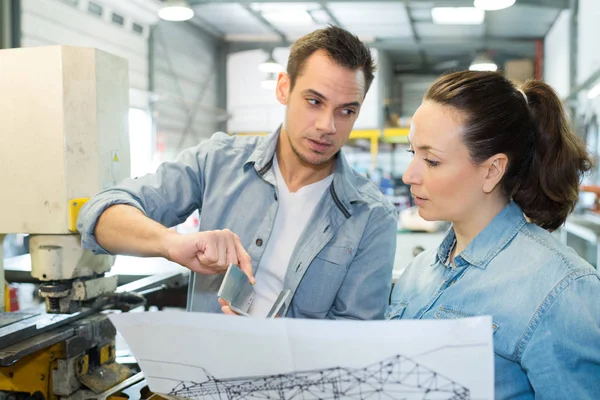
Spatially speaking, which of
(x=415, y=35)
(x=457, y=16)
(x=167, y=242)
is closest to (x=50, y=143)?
(x=167, y=242)

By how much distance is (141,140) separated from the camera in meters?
6.97

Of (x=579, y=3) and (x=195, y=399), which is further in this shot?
(x=579, y=3)

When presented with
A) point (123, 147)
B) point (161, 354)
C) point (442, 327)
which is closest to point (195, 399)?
point (161, 354)

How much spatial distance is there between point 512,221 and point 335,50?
608 millimetres

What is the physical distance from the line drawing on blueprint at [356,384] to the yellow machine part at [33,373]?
2.07 feet

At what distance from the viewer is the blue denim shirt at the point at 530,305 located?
0.89 metres

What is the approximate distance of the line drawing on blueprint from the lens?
0.75m

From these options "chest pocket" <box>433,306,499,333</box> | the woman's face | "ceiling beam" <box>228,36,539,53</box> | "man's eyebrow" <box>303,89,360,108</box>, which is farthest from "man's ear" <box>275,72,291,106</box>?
"ceiling beam" <box>228,36,539,53</box>

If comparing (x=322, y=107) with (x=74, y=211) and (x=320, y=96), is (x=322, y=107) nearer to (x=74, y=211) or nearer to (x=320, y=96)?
(x=320, y=96)

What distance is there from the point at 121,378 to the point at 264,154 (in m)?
0.66

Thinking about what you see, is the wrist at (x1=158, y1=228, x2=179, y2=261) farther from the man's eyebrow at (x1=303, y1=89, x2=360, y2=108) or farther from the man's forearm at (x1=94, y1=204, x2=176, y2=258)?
the man's eyebrow at (x1=303, y1=89, x2=360, y2=108)

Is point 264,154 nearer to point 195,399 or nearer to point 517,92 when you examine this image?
point 517,92

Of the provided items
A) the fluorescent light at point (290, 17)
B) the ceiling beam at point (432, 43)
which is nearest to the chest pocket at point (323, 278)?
the fluorescent light at point (290, 17)

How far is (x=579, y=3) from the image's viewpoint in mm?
6211
